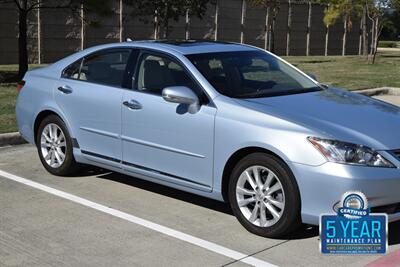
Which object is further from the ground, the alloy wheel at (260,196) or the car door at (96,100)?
the car door at (96,100)

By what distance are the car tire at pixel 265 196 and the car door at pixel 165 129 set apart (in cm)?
33

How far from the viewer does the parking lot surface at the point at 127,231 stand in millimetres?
4418

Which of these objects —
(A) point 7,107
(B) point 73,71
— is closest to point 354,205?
(B) point 73,71

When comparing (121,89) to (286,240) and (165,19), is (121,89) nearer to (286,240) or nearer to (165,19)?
(286,240)

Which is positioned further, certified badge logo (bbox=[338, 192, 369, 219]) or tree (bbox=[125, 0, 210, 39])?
tree (bbox=[125, 0, 210, 39])

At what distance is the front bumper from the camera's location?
14.2ft

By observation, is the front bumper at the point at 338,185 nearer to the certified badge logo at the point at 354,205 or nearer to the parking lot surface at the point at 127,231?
the certified badge logo at the point at 354,205

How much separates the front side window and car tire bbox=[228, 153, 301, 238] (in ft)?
3.63

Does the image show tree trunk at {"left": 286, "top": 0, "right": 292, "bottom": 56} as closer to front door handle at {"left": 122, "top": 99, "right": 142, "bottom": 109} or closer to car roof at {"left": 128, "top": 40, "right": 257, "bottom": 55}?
car roof at {"left": 128, "top": 40, "right": 257, "bottom": 55}

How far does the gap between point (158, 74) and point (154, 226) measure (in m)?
1.53

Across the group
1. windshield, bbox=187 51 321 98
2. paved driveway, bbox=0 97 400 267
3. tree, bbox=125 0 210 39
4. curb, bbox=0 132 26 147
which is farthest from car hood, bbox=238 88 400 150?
tree, bbox=125 0 210 39

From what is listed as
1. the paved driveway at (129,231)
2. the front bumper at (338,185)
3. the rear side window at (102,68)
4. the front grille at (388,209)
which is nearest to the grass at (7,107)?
the paved driveway at (129,231)

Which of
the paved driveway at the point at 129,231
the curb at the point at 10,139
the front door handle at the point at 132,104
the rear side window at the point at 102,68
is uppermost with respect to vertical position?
the rear side window at the point at 102,68

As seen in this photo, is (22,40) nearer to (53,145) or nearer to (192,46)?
(53,145)
